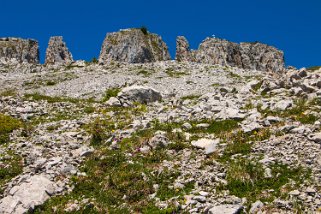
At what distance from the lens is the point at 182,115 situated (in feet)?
81.6

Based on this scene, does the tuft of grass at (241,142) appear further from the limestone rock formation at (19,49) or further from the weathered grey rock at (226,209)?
the limestone rock formation at (19,49)

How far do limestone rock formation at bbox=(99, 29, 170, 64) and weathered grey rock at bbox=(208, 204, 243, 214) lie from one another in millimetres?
75969

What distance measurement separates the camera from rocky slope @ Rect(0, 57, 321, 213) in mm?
13727

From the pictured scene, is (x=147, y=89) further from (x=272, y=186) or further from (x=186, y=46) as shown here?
(x=186, y=46)

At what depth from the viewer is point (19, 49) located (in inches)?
4892

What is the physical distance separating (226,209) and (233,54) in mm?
87211

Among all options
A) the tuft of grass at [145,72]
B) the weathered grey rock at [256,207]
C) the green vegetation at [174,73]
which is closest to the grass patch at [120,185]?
the weathered grey rock at [256,207]

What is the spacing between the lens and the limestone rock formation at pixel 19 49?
388ft

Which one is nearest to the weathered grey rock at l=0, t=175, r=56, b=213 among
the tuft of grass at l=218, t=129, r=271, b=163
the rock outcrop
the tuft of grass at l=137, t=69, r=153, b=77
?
the tuft of grass at l=218, t=129, r=271, b=163

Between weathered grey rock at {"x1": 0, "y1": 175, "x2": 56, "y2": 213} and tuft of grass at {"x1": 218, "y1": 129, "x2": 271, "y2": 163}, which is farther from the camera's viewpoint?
tuft of grass at {"x1": 218, "y1": 129, "x2": 271, "y2": 163}

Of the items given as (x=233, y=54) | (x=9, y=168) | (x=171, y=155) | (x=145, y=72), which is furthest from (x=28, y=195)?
(x=233, y=54)

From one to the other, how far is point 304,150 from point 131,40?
251 feet

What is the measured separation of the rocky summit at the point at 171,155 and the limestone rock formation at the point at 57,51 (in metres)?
84.4

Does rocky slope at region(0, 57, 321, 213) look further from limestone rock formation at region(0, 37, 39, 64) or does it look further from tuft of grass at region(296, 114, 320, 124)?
limestone rock formation at region(0, 37, 39, 64)
